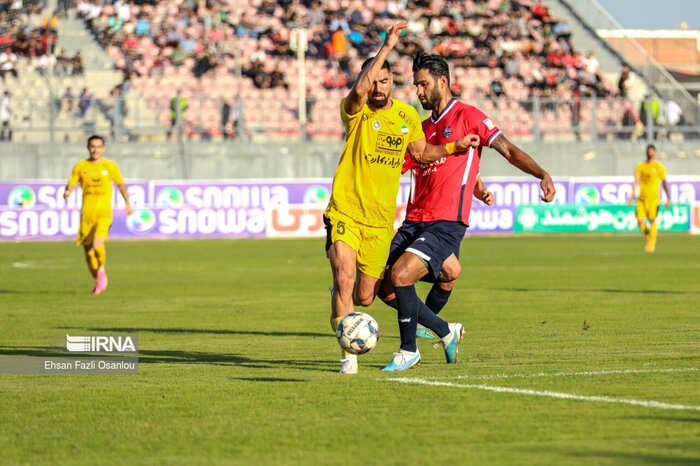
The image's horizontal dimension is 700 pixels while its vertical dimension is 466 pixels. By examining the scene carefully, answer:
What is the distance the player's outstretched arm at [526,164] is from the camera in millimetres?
8562

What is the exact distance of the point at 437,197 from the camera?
9094mm

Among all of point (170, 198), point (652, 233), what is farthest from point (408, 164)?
point (170, 198)

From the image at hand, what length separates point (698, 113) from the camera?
3778 cm

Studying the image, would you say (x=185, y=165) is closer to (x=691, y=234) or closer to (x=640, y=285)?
(x=691, y=234)

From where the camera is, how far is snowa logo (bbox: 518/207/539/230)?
34.9 metres

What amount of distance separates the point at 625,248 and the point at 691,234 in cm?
749

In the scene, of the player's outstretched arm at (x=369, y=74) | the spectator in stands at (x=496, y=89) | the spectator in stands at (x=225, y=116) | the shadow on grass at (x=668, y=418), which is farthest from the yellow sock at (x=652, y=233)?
the shadow on grass at (x=668, y=418)

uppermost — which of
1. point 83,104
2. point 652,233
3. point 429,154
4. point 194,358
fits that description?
point 83,104

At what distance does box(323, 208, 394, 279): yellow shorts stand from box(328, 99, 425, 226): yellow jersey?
54 millimetres

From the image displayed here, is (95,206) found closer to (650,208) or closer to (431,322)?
(431,322)

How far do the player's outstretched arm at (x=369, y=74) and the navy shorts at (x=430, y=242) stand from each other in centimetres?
120

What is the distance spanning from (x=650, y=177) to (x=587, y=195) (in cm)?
811

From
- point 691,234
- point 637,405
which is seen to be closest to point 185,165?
point 691,234

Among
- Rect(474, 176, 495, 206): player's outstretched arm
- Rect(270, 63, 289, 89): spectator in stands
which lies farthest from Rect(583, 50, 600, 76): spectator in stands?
Rect(474, 176, 495, 206): player's outstretched arm
